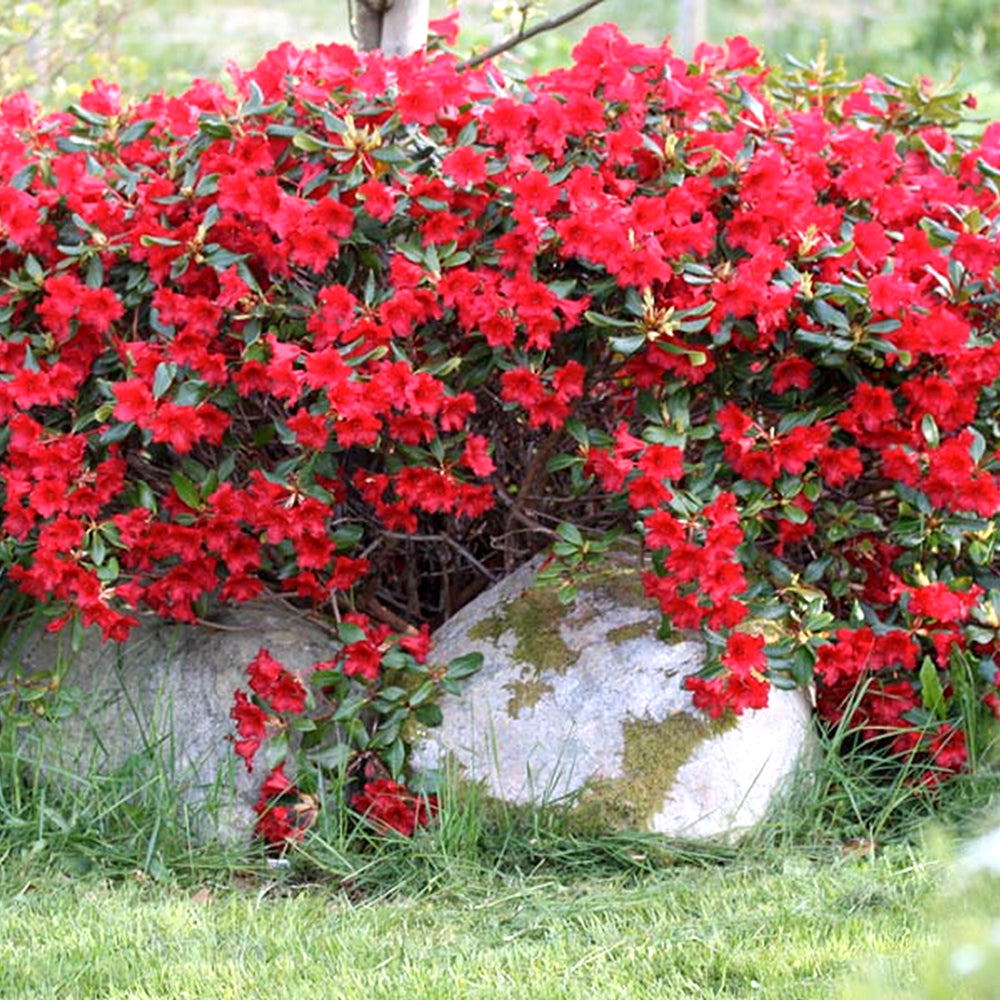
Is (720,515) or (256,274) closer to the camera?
(720,515)

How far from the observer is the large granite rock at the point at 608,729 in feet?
11.0

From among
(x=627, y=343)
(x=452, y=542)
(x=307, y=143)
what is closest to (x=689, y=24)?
(x=452, y=542)

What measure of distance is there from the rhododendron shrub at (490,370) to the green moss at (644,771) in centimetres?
11

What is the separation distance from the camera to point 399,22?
4.18m

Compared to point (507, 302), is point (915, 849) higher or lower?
lower

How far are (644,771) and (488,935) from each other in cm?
57

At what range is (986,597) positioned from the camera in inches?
140

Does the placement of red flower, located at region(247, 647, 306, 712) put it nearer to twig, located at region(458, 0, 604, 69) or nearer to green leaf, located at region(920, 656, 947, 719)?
Result: green leaf, located at region(920, 656, 947, 719)

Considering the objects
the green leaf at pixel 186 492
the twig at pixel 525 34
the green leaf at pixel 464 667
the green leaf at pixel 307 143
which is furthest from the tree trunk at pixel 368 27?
the green leaf at pixel 464 667

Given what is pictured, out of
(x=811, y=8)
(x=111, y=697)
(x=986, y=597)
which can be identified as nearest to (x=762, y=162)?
(x=986, y=597)

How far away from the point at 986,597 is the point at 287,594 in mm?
1479

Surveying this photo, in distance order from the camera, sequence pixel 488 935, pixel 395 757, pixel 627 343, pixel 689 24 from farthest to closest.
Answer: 1. pixel 689 24
2. pixel 395 757
3. pixel 627 343
4. pixel 488 935

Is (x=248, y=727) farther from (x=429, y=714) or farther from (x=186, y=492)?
(x=186, y=492)

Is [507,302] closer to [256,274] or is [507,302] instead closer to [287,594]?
[256,274]
